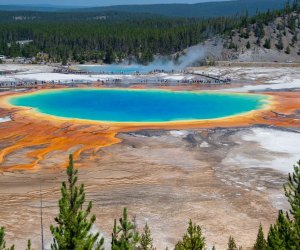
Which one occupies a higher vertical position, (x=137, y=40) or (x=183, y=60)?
(x=137, y=40)

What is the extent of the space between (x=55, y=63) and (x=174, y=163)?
247 ft

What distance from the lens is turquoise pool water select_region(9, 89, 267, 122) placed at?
4641 cm

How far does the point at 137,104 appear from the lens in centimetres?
5369

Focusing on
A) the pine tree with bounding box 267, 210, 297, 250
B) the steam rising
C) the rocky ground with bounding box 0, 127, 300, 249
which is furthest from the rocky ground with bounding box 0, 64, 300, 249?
the steam rising

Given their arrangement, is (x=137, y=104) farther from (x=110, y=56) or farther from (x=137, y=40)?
(x=137, y=40)

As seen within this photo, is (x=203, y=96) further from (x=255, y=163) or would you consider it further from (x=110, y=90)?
(x=255, y=163)

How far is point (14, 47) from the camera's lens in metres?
110

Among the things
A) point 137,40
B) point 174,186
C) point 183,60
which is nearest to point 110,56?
point 137,40

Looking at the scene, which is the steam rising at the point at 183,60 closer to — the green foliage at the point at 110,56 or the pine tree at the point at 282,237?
the green foliage at the point at 110,56

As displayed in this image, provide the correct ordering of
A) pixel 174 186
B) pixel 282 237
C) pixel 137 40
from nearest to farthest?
pixel 282 237 < pixel 174 186 < pixel 137 40

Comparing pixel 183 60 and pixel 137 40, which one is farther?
pixel 137 40

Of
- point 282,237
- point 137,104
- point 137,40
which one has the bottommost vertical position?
point 137,104

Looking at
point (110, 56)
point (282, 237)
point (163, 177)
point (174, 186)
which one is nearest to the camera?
point (282, 237)

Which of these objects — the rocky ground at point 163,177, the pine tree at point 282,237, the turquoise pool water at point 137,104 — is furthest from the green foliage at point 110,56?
the pine tree at point 282,237
